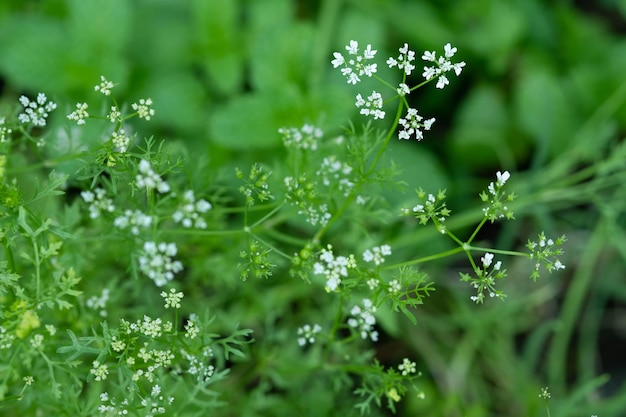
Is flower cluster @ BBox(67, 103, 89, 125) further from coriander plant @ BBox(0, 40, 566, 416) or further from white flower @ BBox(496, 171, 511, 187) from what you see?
white flower @ BBox(496, 171, 511, 187)

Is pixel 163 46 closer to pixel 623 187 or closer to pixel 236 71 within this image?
pixel 236 71

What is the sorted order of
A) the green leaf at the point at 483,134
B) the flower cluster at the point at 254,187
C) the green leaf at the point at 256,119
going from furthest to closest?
the green leaf at the point at 483,134
the green leaf at the point at 256,119
the flower cluster at the point at 254,187

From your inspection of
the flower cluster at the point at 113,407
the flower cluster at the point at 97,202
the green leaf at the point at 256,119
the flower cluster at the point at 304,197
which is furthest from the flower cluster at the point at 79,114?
the green leaf at the point at 256,119

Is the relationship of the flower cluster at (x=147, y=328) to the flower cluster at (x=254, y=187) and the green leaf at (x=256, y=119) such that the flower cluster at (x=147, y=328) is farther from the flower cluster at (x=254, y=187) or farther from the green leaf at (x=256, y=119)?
the green leaf at (x=256, y=119)

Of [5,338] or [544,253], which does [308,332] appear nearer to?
[544,253]

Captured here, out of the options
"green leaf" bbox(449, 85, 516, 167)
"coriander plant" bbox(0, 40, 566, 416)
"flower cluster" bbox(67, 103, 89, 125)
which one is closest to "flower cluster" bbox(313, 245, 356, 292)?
"coriander plant" bbox(0, 40, 566, 416)

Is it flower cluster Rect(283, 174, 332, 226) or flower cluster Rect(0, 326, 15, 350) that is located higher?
flower cluster Rect(283, 174, 332, 226)

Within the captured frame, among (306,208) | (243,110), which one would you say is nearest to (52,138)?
(243,110)

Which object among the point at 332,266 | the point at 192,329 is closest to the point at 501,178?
the point at 332,266
